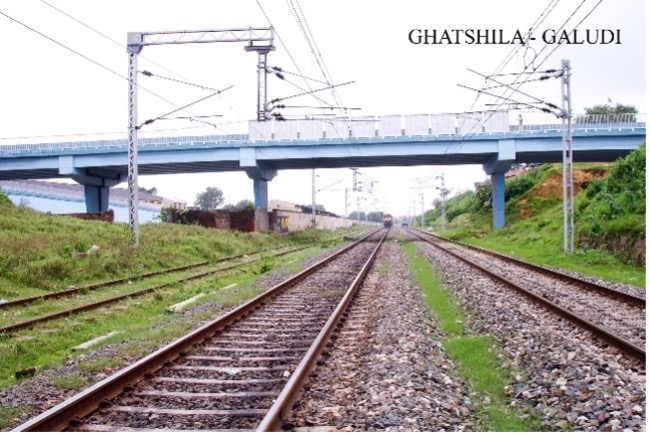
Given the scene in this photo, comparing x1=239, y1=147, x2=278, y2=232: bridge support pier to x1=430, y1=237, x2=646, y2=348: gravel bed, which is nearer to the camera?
x1=430, y1=237, x2=646, y2=348: gravel bed

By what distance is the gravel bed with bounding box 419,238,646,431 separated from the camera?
5555mm

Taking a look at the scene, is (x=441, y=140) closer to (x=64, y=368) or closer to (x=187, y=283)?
(x=187, y=283)

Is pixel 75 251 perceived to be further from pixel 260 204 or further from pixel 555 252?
pixel 260 204

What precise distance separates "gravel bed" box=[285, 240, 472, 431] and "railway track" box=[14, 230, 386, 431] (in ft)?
0.91

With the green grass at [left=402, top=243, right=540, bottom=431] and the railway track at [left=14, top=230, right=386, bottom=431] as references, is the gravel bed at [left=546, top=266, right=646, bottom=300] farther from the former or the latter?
the railway track at [left=14, top=230, right=386, bottom=431]

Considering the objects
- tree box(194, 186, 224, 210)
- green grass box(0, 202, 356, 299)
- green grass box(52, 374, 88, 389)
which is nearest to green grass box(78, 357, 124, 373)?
green grass box(52, 374, 88, 389)

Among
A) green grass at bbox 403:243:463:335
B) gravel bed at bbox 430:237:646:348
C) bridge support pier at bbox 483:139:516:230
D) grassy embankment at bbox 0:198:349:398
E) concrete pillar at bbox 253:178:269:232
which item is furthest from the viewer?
concrete pillar at bbox 253:178:269:232

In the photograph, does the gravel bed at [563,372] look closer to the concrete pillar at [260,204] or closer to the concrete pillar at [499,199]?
Answer: the concrete pillar at [499,199]

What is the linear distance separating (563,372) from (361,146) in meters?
34.8

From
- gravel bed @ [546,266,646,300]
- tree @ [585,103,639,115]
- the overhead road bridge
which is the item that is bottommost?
gravel bed @ [546,266,646,300]

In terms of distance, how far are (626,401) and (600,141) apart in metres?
37.4

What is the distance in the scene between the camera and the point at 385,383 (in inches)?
261

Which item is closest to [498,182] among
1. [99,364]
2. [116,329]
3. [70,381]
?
[116,329]

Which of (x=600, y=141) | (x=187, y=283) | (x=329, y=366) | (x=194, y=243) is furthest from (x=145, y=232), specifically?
(x=600, y=141)
